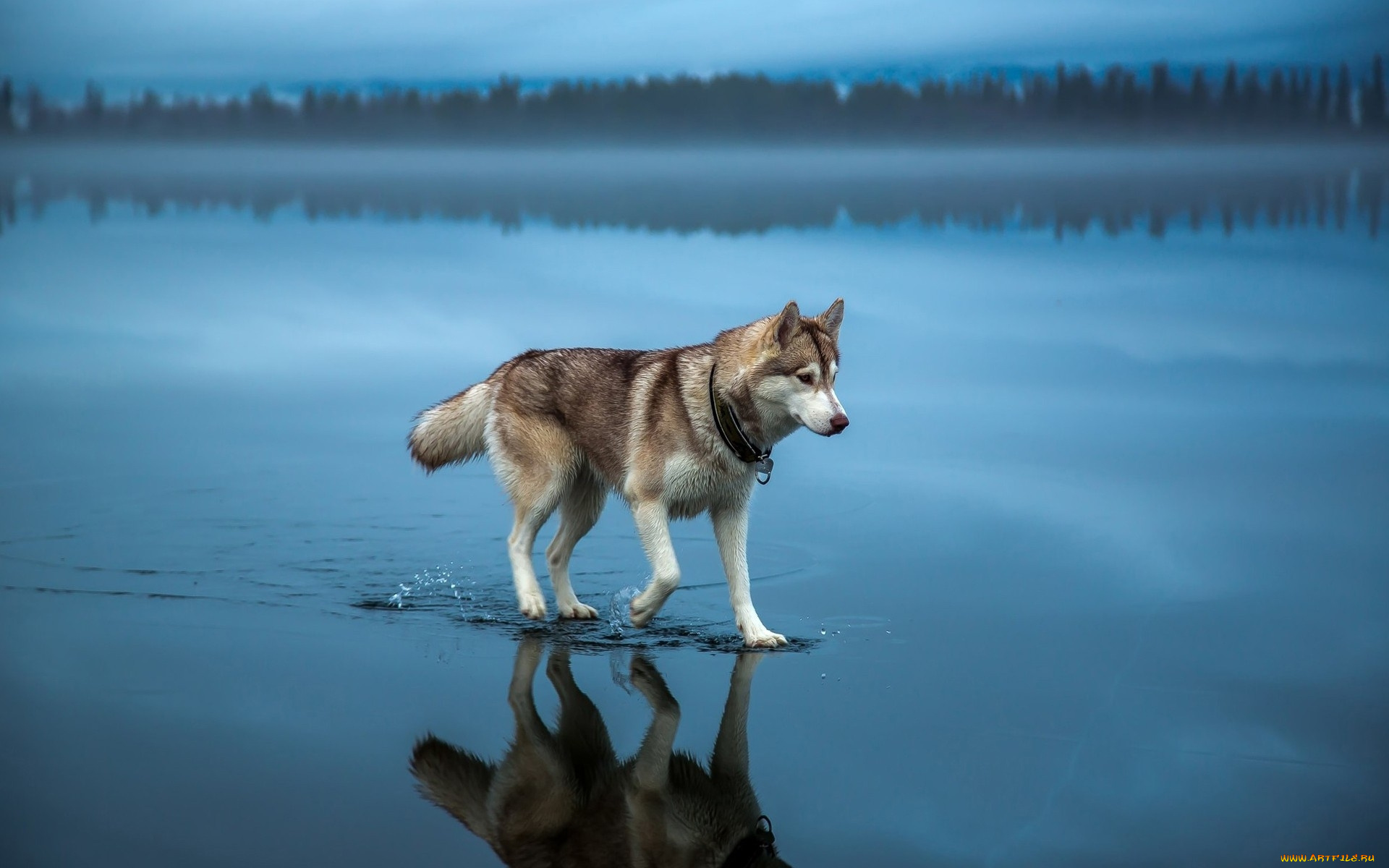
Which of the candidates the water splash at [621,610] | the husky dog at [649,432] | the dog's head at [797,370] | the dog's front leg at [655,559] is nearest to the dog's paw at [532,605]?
the husky dog at [649,432]

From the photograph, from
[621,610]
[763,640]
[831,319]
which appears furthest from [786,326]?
[621,610]

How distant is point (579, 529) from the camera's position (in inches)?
340

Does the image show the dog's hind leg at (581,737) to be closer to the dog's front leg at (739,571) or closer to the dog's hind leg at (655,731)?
the dog's hind leg at (655,731)

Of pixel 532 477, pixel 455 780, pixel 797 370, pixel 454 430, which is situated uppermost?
pixel 797 370

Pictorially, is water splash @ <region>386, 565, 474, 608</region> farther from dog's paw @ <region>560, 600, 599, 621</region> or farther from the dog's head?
the dog's head

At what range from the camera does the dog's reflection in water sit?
16.7 ft

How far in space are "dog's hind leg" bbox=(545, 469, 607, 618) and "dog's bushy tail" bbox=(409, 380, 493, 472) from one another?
25.8 inches

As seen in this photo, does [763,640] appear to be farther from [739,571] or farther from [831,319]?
[831,319]

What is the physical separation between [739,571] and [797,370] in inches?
43.6

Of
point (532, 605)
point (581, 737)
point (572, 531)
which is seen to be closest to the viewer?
point (581, 737)

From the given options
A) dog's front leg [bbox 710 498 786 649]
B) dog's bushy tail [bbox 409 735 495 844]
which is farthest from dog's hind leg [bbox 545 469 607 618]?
dog's bushy tail [bbox 409 735 495 844]

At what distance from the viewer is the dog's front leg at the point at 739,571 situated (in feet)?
24.6

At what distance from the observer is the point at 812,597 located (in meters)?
8.49

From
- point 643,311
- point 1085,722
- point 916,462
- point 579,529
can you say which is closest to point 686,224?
point 643,311
